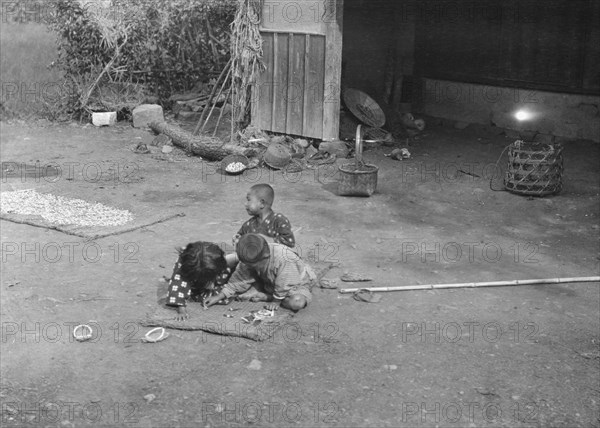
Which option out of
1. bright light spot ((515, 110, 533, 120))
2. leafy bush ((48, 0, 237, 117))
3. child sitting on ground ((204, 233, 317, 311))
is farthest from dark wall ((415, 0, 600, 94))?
child sitting on ground ((204, 233, 317, 311))

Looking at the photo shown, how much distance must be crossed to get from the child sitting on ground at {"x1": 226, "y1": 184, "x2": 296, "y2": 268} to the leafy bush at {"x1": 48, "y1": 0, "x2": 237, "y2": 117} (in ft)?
27.4

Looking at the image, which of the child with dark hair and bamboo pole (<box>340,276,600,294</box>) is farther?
bamboo pole (<box>340,276,600,294</box>)

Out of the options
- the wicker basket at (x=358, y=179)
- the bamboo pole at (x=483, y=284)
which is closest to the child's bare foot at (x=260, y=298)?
the bamboo pole at (x=483, y=284)

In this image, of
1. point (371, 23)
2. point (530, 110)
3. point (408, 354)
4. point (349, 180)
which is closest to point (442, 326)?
point (408, 354)

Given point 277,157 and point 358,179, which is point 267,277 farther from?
point 277,157

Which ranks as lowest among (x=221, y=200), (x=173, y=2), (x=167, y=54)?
(x=221, y=200)

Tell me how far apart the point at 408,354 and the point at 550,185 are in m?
5.28

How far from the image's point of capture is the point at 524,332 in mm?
6508

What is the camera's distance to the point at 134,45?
50.0ft

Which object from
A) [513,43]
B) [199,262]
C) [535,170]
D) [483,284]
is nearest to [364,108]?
[513,43]

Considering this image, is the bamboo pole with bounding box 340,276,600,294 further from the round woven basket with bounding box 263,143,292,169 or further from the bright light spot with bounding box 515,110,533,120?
the bright light spot with bounding box 515,110,533,120

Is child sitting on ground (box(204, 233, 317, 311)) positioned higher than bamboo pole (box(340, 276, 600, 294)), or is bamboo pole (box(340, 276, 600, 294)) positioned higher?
child sitting on ground (box(204, 233, 317, 311))

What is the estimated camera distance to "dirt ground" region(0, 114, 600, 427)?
5.34 metres

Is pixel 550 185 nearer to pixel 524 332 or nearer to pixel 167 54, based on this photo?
pixel 524 332
